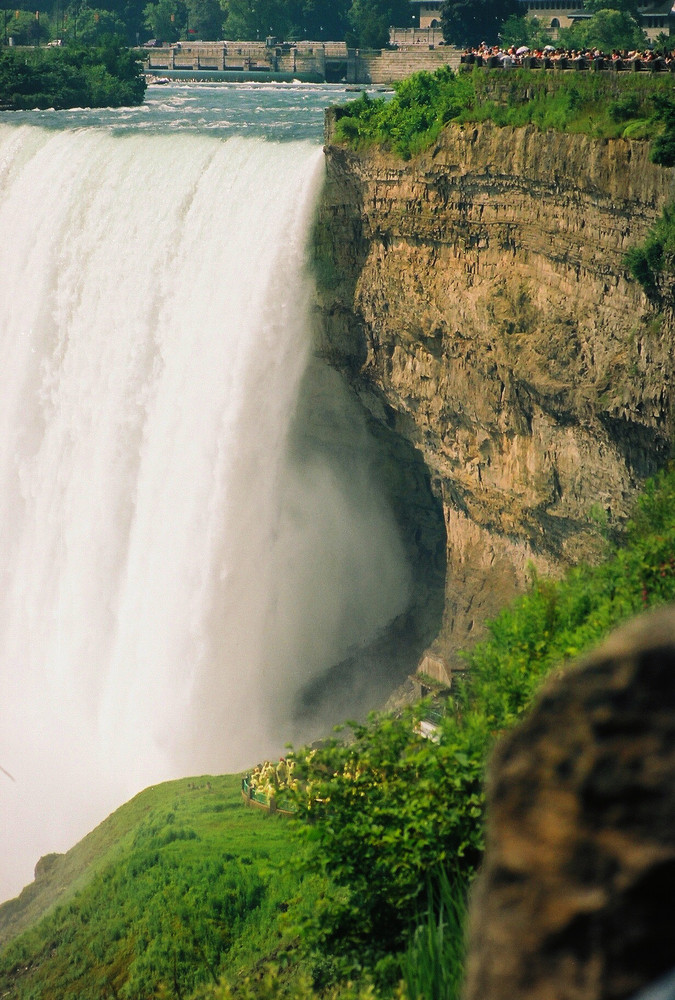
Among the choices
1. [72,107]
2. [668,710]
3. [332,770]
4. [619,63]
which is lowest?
[332,770]

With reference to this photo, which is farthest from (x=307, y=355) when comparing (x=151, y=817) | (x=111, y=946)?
(x=111, y=946)

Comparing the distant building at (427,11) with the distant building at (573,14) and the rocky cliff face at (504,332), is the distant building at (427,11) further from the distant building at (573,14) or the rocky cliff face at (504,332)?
the rocky cliff face at (504,332)

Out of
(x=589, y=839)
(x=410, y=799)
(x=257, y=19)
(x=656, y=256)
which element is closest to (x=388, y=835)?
(x=410, y=799)

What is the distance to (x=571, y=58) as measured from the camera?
19.5 meters

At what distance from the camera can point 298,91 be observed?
43.9 metres

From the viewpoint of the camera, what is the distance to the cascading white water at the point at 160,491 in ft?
75.5

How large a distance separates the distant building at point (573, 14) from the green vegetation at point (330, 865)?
2224cm

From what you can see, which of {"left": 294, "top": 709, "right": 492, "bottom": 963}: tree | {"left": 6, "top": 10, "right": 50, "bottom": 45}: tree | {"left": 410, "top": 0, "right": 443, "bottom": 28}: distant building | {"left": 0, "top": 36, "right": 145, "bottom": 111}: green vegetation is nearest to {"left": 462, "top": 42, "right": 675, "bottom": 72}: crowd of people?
{"left": 294, "top": 709, "right": 492, "bottom": 963}: tree

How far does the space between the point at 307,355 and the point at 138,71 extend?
26.0 metres

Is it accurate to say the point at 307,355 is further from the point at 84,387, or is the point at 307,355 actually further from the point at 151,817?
the point at 151,817

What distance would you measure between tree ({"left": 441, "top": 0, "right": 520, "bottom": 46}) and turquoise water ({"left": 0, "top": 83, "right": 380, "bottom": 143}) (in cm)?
431

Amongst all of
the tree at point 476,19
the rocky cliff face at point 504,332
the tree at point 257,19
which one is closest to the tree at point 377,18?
the tree at point 257,19

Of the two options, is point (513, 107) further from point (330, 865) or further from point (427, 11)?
point (427, 11)

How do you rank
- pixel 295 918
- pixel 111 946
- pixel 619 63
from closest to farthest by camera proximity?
pixel 295 918, pixel 111 946, pixel 619 63
